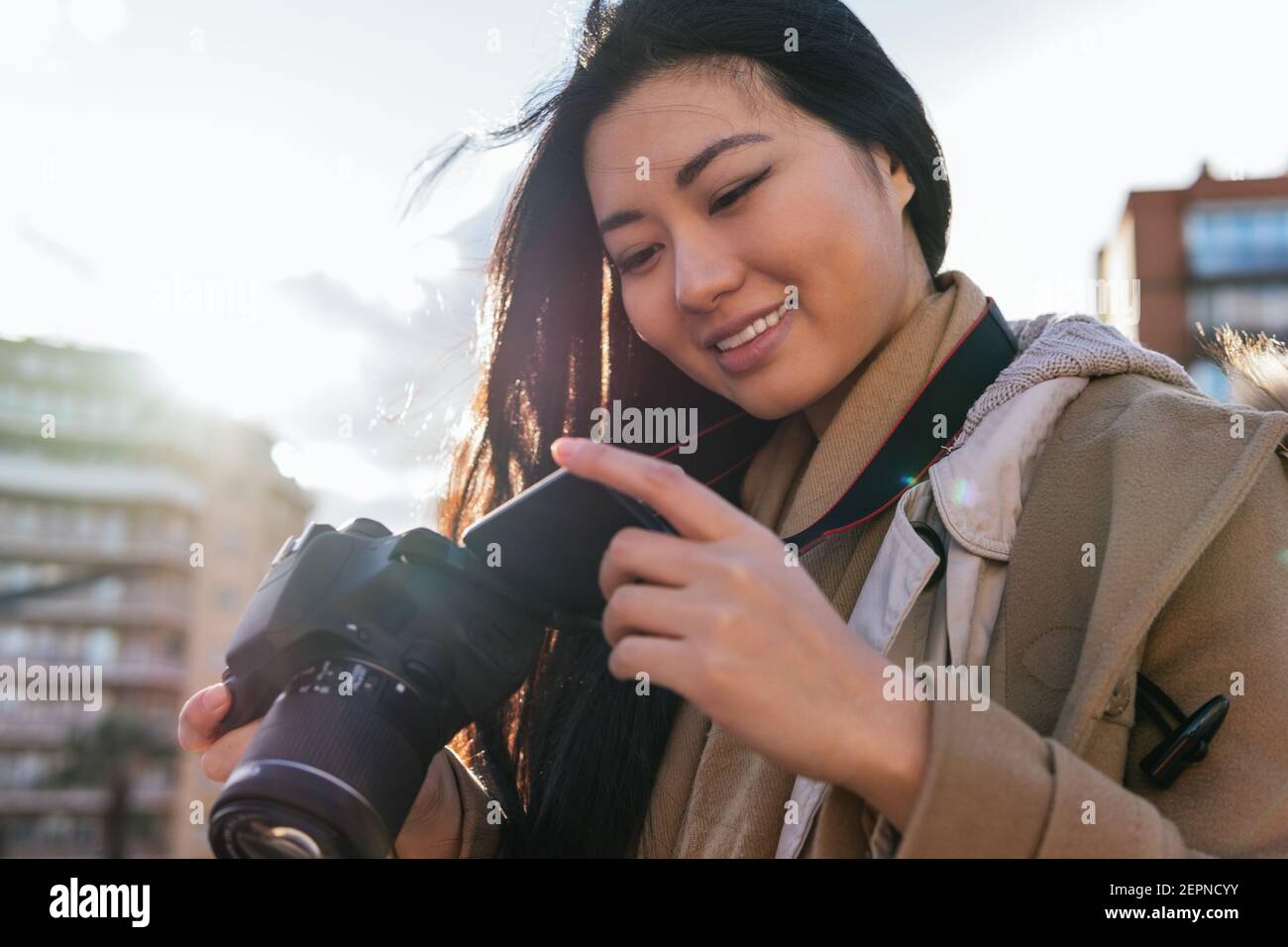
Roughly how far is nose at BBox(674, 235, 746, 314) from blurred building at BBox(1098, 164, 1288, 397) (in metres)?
33.5

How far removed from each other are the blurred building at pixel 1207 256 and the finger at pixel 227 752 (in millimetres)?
33830

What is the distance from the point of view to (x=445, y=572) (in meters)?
1.38

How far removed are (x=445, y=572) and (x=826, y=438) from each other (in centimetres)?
54

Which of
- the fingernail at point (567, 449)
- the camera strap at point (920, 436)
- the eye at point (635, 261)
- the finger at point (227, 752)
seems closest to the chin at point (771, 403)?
the camera strap at point (920, 436)

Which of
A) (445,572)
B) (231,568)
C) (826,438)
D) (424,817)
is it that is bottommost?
(231,568)

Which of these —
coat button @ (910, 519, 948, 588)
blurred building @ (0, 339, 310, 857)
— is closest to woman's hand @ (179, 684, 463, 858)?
coat button @ (910, 519, 948, 588)

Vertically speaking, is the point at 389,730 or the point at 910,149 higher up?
the point at 910,149

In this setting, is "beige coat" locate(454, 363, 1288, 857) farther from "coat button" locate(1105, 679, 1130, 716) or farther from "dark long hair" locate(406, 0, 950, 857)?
"dark long hair" locate(406, 0, 950, 857)

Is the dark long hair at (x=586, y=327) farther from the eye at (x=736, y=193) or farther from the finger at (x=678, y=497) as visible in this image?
the finger at (x=678, y=497)

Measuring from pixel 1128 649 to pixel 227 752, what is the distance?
1.02 meters

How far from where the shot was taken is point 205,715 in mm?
1458

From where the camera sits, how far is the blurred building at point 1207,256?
3228 cm
